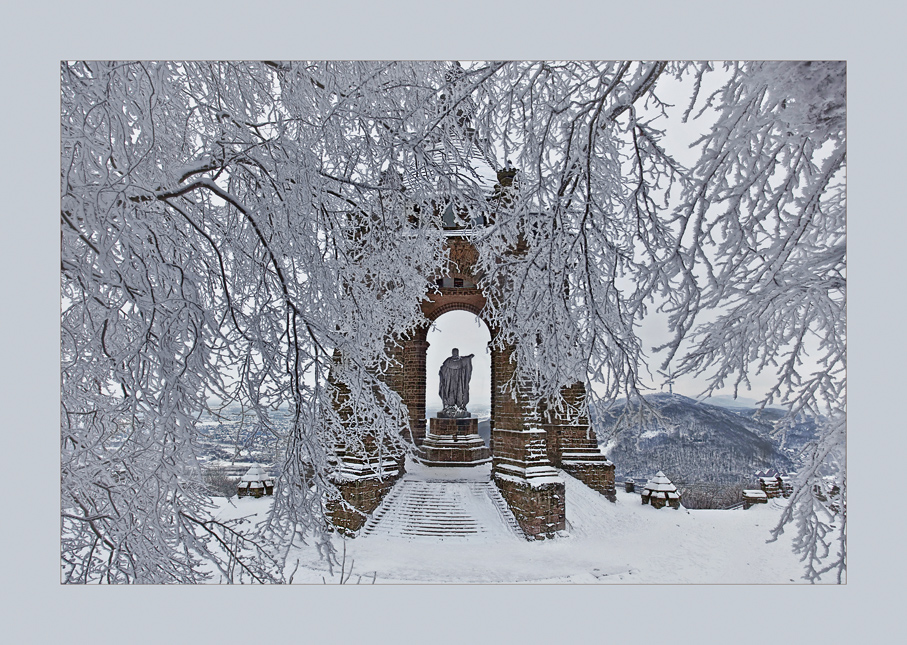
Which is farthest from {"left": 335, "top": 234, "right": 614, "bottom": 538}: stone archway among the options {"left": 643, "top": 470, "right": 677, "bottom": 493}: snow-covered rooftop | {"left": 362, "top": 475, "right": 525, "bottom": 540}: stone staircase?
{"left": 643, "top": 470, "right": 677, "bottom": 493}: snow-covered rooftop

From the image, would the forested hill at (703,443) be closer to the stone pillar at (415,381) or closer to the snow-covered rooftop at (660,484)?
the snow-covered rooftop at (660,484)

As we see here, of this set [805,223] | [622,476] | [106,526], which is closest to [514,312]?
[805,223]

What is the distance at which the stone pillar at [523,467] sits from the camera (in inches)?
247

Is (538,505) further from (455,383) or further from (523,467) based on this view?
(455,383)

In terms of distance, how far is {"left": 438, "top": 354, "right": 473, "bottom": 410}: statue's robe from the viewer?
8852mm

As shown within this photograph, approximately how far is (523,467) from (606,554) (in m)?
2.13

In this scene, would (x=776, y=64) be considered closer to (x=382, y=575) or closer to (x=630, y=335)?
(x=630, y=335)

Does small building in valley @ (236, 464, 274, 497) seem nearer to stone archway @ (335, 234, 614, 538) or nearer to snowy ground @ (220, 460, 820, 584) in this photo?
snowy ground @ (220, 460, 820, 584)

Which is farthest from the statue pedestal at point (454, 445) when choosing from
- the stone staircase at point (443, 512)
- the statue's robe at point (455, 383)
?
the stone staircase at point (443, 512)

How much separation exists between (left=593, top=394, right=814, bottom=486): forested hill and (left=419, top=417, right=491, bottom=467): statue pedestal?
3899 mm

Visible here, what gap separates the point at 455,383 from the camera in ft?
29.3

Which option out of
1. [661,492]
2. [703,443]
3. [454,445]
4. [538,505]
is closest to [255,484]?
[703,443]

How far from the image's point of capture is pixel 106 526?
3.06 m

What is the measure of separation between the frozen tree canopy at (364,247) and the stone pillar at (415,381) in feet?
14.1
